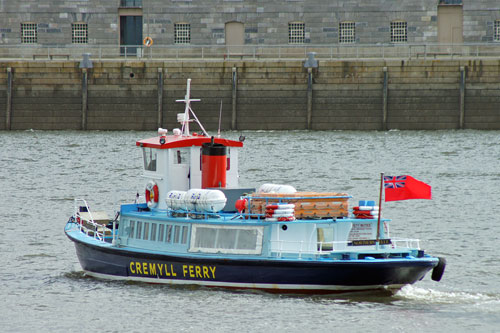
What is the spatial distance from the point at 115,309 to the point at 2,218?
1358 centimetres

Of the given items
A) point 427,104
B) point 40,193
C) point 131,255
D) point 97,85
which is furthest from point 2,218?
point 427,104

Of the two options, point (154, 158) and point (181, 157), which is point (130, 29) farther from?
point (181, 157)

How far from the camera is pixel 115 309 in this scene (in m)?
20.2

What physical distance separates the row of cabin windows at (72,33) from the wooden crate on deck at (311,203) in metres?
53.0

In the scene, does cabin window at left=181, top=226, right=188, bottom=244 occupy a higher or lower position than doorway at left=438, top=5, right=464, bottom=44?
lower

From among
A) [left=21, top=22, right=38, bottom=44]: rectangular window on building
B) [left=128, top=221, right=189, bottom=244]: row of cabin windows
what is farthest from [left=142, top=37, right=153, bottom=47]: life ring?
[left=128, top=221, right=189, bottom=244]: row of cabin windows

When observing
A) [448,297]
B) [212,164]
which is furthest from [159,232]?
[448,297]

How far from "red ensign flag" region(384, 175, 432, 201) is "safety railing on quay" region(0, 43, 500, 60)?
144 feet

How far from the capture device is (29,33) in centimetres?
7150

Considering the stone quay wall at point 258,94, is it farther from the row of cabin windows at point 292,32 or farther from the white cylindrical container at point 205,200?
the white cylindrical container at point 205,200

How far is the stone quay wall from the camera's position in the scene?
202 ft

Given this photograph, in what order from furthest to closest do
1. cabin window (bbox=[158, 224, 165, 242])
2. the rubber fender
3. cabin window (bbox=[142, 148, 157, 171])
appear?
1. cabin window (bbox=[142, 148, 157, 171])
2. cabin window (bbox=[158, 224, 165, 242])
3. the rubber fender

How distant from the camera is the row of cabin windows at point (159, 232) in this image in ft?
69.4

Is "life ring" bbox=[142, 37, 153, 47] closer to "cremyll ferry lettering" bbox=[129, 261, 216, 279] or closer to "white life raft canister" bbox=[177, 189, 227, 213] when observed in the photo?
"cremyll ferry lettering" bbox=[129, 261, 216, 279]
